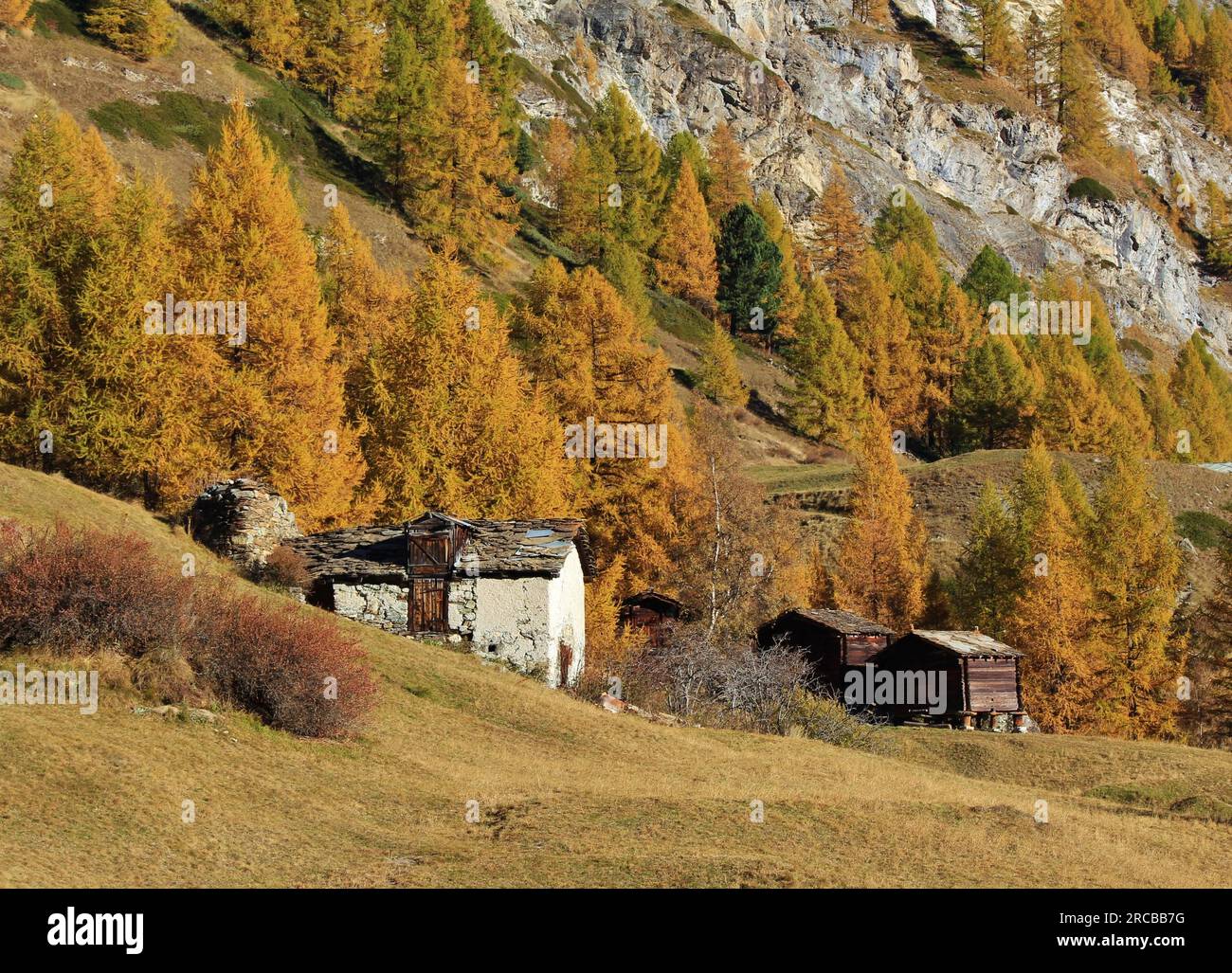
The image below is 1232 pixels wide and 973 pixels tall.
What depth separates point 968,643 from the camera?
4322cm

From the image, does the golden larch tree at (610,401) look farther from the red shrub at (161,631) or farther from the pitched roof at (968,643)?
the red shrub at (161,631)

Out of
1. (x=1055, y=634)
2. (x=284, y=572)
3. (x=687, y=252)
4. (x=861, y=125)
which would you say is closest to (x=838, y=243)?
(x=687, y=252)

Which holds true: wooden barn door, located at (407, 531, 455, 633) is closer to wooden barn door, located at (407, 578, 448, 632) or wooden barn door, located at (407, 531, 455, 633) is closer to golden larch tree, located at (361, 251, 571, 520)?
wooden barn door, located at (407, 578, 448, 632)

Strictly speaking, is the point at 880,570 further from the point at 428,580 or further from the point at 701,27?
the point at 701,27

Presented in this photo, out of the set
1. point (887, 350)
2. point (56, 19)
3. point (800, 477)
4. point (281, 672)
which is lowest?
point (281, 672)

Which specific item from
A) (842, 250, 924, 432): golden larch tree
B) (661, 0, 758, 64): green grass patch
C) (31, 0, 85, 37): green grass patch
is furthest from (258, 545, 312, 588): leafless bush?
(661, 0, 758, 64): green grass patch

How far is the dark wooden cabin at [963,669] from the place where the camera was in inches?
1655

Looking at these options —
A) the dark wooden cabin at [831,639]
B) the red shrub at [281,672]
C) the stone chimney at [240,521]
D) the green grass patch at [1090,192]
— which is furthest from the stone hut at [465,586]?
the green grass patch at [1090,192]

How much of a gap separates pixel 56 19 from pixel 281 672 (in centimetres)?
7067

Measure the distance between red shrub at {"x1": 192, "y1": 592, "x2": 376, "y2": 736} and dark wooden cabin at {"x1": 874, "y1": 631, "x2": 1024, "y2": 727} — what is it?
27171 millimetres

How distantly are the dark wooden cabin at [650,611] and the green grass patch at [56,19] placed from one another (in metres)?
57.1

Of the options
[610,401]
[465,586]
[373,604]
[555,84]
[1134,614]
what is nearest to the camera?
[465,586]

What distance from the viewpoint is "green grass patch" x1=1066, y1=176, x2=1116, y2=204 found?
15612cm

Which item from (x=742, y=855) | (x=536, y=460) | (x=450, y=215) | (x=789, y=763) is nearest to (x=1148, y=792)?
(x=789, y=763)
